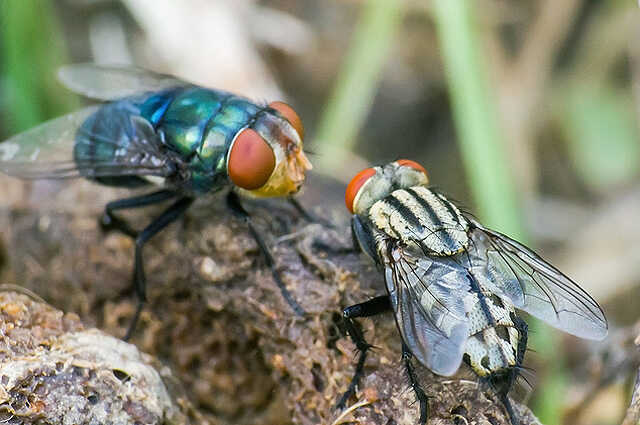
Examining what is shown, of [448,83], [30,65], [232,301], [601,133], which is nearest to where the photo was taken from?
[232,301]

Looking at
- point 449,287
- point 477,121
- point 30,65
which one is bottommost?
point 30,65

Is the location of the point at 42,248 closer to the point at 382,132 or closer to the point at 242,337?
the point at 242,337

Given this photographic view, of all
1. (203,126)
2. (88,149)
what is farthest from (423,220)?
(88,149)

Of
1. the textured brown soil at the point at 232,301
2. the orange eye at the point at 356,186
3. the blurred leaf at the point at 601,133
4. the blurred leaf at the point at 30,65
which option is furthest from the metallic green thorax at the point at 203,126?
the blurred leaf at the point at 601,133

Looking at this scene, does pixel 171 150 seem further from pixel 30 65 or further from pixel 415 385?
pixel 30 65

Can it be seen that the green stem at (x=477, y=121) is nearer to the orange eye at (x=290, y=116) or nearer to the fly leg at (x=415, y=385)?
the orange eye at (x=290, y=116)

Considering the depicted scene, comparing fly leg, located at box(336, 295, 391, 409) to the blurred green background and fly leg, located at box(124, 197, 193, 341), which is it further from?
the blurred green background

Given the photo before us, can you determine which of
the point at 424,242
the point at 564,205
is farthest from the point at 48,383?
the point at 564,205
